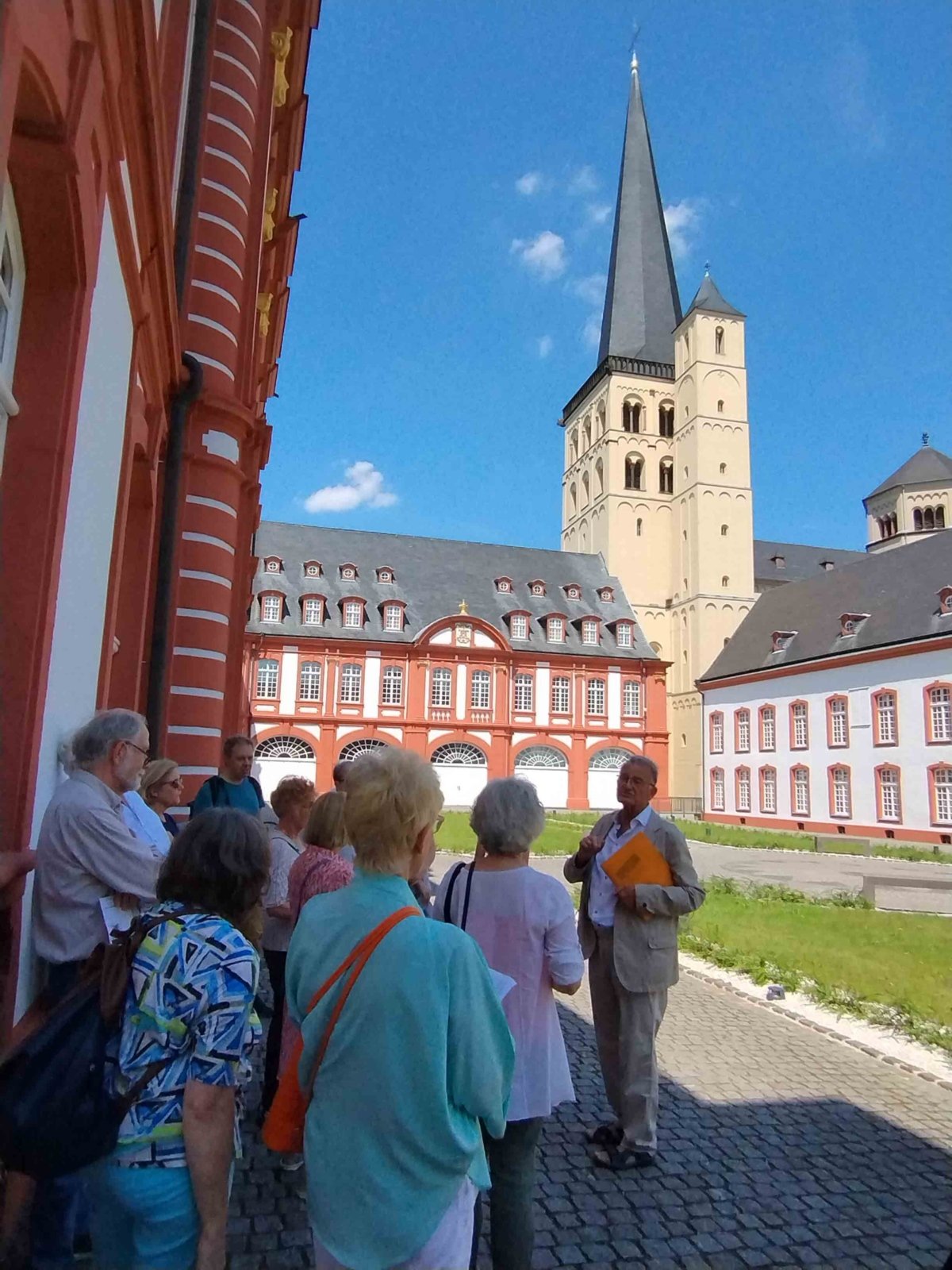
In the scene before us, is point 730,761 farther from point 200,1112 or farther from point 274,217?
point 200,1112

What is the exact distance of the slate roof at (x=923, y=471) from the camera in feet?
229

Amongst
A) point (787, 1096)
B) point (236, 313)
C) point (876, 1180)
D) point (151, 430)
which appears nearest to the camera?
point (876, 1180)

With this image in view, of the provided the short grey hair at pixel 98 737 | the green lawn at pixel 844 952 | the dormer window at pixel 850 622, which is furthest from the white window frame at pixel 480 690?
the short grey hair at pixel 98 737

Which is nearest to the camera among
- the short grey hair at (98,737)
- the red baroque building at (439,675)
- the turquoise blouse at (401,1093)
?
the turquoise blouse at (401,1093)

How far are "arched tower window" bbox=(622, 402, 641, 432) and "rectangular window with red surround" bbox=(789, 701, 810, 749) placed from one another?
2711cm

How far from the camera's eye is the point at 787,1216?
4074mm

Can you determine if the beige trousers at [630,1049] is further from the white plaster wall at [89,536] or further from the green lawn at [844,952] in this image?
the green lawn at [844,952]

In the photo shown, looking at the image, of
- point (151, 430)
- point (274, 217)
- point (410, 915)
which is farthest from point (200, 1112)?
point (274, 217)

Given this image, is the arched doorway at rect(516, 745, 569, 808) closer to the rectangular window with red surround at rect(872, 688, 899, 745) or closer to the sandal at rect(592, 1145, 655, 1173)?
the rectangular window with red surround at rect(872, 688, 899, 745)

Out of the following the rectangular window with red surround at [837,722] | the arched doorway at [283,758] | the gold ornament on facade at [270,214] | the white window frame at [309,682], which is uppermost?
the gold ornament on facade at [270,214]

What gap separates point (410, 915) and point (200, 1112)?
741 mm

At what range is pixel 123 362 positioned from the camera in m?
5.79

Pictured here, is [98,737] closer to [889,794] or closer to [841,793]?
[889,794]

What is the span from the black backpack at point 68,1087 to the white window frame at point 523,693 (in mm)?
42916
